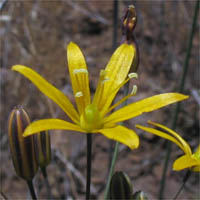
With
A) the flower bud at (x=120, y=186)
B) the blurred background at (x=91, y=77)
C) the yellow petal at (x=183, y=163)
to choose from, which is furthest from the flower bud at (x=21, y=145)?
the blurred background at (x=91, y=77)

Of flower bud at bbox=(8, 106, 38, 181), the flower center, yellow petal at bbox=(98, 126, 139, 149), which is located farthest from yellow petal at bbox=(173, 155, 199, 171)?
flower bud at bbox=(8, 106, 38, 181)

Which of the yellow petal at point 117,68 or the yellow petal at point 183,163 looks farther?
the yellow petal at point 117,68

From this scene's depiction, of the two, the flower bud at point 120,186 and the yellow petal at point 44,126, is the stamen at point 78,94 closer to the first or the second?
the yellow petal at point 44,126

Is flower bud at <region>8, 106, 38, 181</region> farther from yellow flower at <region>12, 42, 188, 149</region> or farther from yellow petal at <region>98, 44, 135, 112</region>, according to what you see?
yellow petal at <region>98, 44, 135, 112</region>

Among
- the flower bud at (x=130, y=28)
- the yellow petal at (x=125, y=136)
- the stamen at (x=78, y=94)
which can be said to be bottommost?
the yellow petal at (x=125, y=136)

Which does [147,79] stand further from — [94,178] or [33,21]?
[33,21]

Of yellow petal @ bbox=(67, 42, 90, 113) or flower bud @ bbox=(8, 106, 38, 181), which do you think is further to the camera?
yellow petal @ bbox=(67, 42, 90, 113)

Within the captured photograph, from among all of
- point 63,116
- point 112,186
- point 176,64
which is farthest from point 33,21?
point 112,186
